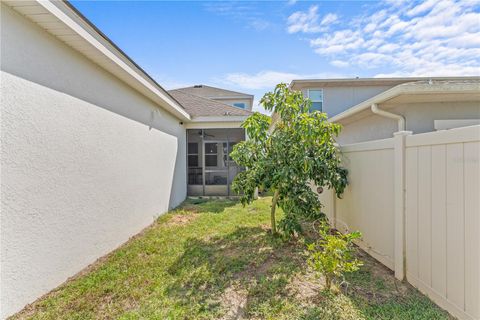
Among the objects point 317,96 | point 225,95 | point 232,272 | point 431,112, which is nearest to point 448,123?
point 431,112

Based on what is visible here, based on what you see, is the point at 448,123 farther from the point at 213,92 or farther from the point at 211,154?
the point at 213,92

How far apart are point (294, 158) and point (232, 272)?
2.16 meters

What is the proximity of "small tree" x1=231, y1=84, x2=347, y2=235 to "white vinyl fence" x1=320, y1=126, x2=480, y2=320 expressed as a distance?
2.07 ft

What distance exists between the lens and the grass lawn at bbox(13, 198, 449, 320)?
8.50 ft

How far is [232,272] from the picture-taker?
11.6 feet

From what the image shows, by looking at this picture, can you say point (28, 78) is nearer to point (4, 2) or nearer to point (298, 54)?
point (4, 2)

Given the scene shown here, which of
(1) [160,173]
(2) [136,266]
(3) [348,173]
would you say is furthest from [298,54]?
(2) [136,266]

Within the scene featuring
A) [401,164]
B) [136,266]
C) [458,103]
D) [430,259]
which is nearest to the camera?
[430,259]

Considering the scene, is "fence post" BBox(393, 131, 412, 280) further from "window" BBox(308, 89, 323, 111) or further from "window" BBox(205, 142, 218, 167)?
"window" BBox(308, 89, 323, 111)

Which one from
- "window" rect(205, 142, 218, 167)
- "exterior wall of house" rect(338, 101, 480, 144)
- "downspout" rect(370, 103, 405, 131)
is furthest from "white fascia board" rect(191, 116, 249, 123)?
"exterior wall of house" rect(338, 101, 480, 144)

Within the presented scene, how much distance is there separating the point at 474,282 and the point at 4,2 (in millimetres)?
5243

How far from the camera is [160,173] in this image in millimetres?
7133

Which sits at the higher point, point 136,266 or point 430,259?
point 430,259

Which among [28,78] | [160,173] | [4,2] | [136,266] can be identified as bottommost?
[136,266]
